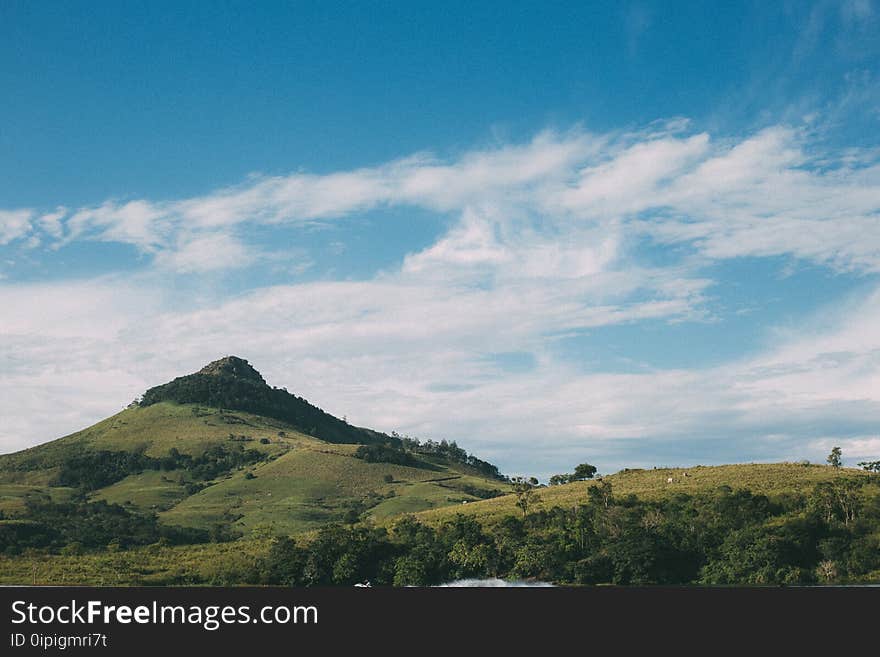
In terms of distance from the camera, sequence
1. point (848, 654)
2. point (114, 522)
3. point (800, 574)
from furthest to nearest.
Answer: point (114, 522)
point (800, 574)
point (848, 654)

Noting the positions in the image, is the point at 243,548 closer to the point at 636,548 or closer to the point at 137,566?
the point at 137,566

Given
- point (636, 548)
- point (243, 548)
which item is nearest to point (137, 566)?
point (243, 548)

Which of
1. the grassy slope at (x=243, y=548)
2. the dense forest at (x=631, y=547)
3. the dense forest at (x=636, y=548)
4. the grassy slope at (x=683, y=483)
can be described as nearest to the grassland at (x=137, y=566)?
the grassy slope at (x=243, y=548)

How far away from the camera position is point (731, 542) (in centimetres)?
10812

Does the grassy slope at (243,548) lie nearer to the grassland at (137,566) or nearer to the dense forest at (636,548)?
the grassland at (137,566)

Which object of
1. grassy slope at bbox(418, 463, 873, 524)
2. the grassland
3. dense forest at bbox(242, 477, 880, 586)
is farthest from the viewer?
grassy slope at bbox(418, 463, 873, 524)

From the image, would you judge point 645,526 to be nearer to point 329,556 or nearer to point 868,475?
point 329,556

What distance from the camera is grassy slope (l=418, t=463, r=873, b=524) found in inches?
5369

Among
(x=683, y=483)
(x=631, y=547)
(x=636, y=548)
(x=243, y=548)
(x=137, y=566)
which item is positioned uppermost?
(x=683, y=483)

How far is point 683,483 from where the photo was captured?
148 metres

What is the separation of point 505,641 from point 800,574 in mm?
81456

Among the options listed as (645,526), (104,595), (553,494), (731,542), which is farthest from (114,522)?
(104,595)

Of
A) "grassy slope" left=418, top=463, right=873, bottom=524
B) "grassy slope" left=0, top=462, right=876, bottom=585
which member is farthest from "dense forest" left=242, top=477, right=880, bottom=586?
"grassy slope" left=418, top=463, right=873, bottom=524

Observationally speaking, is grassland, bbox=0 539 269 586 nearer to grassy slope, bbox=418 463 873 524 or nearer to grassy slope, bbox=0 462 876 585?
grassy slope, bbox=0 462 876 585
